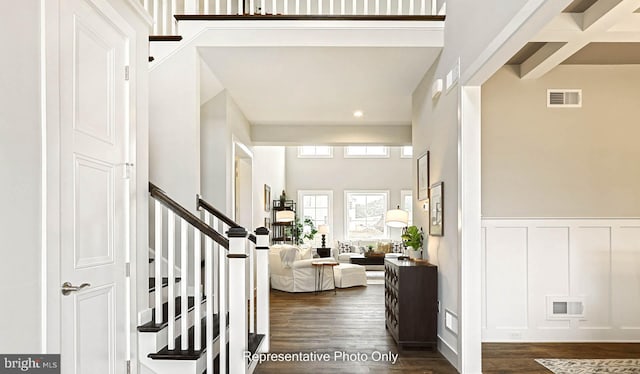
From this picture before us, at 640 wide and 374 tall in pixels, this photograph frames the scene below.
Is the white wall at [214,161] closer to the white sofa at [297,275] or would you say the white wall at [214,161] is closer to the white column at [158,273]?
the white column at [158,273]

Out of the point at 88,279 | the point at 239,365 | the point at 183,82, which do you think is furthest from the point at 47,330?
the point at 183,82

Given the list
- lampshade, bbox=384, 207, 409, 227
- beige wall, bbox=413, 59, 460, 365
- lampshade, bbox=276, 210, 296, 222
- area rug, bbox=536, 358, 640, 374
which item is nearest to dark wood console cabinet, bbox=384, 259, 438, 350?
beige wall, bbox=413, 59, 460, 365

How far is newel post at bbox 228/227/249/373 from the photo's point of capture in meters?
3.46

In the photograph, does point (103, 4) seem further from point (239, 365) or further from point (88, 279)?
point (239, 365)

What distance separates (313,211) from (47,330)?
41.7ft

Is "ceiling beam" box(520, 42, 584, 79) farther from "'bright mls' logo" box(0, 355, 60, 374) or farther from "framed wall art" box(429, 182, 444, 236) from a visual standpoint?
"'bright mls' logo" box(0, 355, 60, 374)

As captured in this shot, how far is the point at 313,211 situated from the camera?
49.3 feet

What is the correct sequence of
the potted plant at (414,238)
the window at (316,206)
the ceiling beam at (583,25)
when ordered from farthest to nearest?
the window at (316,206) → the potted plant at (414,238) → the ceiling beam at (583,25)

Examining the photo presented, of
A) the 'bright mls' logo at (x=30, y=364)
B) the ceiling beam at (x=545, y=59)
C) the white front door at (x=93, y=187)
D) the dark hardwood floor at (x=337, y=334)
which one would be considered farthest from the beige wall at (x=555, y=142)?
the 'bright mls' logo at (x=30, y=364)

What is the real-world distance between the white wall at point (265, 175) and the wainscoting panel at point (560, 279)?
16.7 ft

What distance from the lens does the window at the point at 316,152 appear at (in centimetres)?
1515

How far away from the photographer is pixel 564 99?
5402mm

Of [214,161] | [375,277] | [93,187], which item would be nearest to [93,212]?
[93,187]

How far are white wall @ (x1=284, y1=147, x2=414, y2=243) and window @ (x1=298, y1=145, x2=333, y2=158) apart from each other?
93 mm
